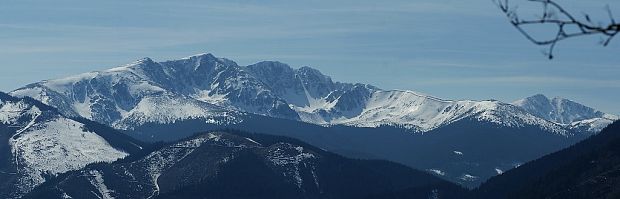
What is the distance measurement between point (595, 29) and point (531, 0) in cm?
93

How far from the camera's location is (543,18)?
1378 centimetres

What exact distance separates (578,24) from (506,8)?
0.99 m

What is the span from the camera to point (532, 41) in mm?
13781

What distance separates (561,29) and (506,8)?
0.81 metres

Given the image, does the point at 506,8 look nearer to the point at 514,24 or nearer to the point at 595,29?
the point at 514,24

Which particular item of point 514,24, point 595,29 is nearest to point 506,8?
point 514,24

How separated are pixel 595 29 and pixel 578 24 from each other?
0.81ft

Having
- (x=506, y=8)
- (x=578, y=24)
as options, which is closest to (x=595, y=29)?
(x=578, y=24)

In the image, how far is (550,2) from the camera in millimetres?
13492

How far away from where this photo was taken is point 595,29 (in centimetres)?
1359

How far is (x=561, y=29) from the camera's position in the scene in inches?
535

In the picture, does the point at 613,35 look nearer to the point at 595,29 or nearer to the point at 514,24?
the point at 595,29

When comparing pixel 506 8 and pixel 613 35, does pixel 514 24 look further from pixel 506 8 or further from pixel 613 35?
pixel 613 35

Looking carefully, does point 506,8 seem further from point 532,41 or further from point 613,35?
point 613,35
